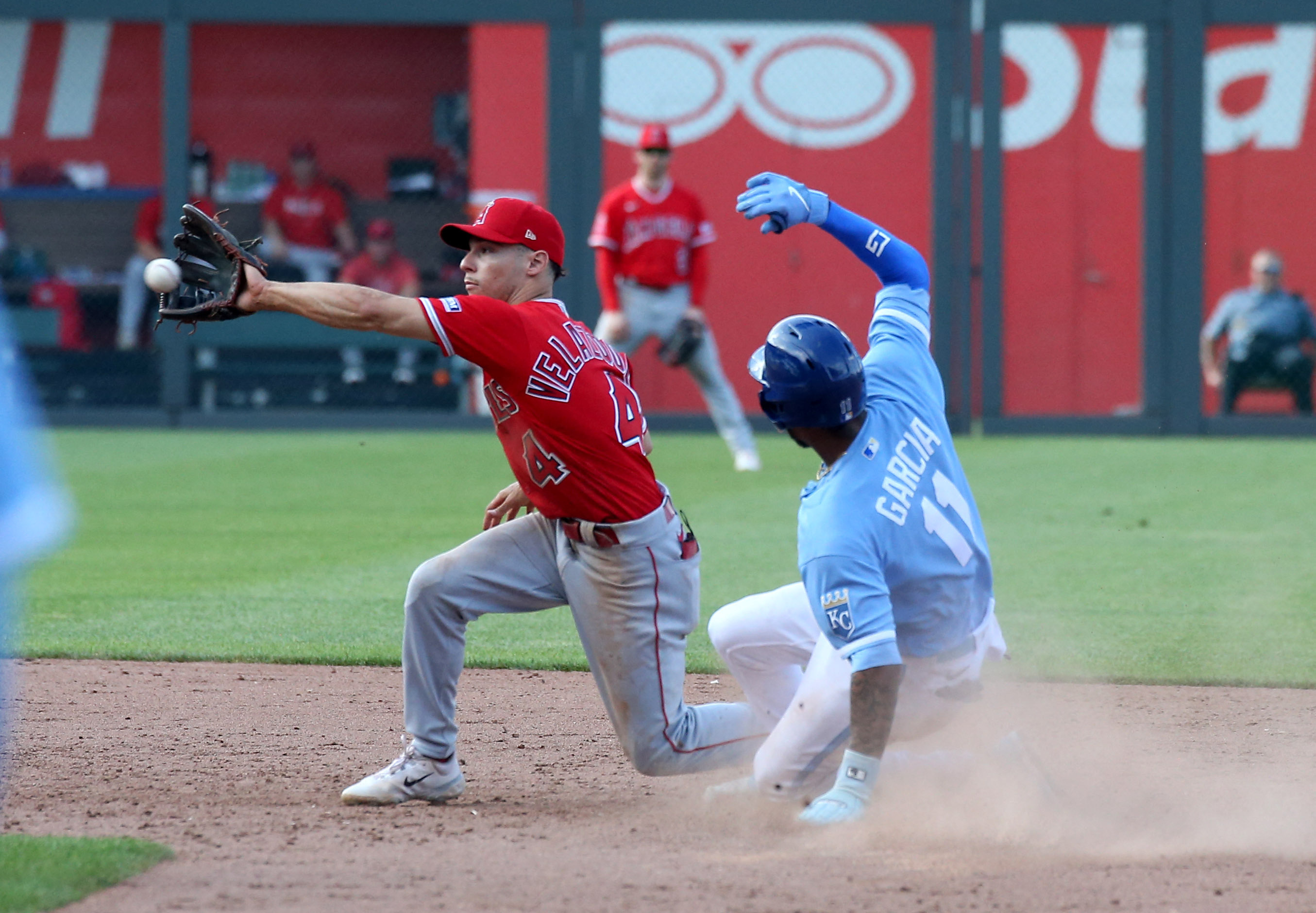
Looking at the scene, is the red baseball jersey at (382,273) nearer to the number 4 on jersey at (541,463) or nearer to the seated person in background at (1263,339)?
the seated person in background at (1263,339)

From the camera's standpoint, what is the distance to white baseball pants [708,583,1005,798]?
4.07m

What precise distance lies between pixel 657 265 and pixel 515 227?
806 centimetres

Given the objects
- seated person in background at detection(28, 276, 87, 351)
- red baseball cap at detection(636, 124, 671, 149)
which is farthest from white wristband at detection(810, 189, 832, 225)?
seated person in background at detection(28, 276, 87, 351)

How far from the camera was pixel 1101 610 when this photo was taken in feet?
23.1

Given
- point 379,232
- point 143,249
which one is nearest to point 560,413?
point 379,232

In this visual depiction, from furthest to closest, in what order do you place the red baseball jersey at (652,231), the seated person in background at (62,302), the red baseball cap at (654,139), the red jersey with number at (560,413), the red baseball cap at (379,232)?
1. the seated person in background at (62,302)
2. the red baseball cap at (379,232)
3. the red baseball jersey at (652,231)
4. the red baseball cap at (654,139)
5. the red jersey with number at (560,413)

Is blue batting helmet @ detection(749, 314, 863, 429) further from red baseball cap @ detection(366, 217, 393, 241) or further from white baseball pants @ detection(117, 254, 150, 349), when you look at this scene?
white baseball pants @ detection(117, 254, 150, 349)

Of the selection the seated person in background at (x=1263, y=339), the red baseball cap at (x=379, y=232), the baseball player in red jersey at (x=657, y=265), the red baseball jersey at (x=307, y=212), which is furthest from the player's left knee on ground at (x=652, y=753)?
the red baseball jersey at (x=307, y=212)

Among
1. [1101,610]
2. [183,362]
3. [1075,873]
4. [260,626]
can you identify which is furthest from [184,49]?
[1075,873]

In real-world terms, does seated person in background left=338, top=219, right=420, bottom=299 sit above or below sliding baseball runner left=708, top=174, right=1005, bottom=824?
above

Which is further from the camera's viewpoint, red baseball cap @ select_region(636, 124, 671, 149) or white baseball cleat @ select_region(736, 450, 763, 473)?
white baseball cleat @ select_region(736, 450, 763, 473)

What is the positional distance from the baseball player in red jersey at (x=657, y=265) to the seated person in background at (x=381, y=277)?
394 centimetres

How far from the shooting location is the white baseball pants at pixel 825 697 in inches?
160

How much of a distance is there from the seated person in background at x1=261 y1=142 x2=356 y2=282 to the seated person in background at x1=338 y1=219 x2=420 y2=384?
8.9 inches
